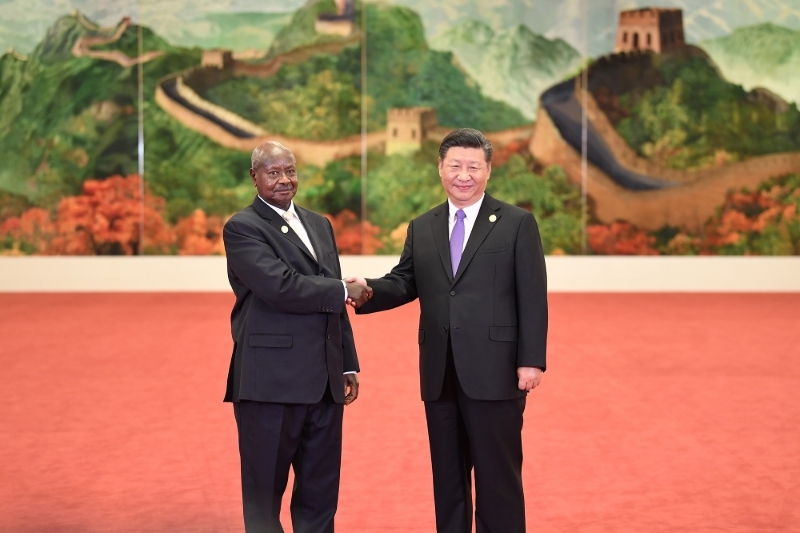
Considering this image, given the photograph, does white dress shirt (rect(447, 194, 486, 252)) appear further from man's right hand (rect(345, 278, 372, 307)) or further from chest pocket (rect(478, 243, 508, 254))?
man's right hand (rect(345, 278, 372, 307))

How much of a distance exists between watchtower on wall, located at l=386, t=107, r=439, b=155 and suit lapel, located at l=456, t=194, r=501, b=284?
10.3 meters

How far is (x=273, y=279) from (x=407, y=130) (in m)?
10.6

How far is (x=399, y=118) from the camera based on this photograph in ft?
44.8

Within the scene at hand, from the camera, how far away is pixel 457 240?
348cm

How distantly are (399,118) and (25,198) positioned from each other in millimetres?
5372

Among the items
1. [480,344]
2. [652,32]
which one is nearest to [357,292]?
[480,344]

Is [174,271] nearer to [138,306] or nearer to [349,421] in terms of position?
[138,306]

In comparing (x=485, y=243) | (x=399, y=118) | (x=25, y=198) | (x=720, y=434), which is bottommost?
(x=720, y=434)

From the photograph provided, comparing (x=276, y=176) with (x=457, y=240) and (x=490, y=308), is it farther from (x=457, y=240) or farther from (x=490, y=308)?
(x=490, y=308)

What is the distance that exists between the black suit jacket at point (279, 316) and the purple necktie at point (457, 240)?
0.43 m

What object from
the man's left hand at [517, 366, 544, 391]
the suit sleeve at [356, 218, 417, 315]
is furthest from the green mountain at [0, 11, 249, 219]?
the man's left hand at [517, 366, 544, 391]

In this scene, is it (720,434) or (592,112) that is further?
(592,112)

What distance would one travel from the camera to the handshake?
340cm

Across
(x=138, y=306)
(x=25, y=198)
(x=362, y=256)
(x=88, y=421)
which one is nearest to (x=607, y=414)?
(x=88, y=421)
